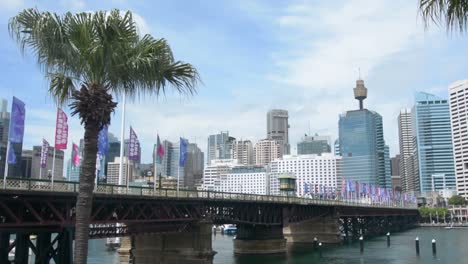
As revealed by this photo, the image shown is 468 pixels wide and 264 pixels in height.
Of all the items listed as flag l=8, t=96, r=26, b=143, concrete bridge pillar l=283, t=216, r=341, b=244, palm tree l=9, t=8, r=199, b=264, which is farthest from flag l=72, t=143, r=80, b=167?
concrete bridge pillar l=283, t=216, r=341, b=244

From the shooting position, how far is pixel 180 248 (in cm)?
6969

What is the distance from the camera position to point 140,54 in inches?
815

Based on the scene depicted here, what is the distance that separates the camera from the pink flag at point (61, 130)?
147 feet

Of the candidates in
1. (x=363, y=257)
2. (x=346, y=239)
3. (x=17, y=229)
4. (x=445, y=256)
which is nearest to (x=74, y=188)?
(x=17, y=229)

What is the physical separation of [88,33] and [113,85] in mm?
2447

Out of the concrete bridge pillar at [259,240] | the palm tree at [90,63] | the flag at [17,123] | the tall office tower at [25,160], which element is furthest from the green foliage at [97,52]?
the concrete bridge pillar at [259,240]

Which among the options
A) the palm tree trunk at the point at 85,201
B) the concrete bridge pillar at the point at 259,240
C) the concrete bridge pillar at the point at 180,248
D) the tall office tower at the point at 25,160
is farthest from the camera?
the concrete bridge pillar at the point at 259,240

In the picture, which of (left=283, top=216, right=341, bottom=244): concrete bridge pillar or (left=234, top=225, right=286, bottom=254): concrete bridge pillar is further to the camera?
(left=283, top=216, right=341, bottom=244): concrete bridge pillar

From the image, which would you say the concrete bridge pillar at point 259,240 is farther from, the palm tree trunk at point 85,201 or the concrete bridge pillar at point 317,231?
the palm tree trunk at point 85,201

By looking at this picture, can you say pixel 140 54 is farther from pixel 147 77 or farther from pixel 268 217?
pixel 268 217

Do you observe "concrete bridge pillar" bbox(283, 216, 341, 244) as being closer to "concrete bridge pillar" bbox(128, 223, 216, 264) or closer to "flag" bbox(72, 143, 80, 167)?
"concrete bridge pillar" bbox(128, 223, 216, 264)

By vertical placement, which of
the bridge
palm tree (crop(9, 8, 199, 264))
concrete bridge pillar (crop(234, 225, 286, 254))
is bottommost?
concrete bridge pillar (crop(234, 225, 286, 254))

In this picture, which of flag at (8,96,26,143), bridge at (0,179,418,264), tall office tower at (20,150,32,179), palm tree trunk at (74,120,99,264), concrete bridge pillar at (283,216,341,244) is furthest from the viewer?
concrete bridge pillar at (283,216,341,244)

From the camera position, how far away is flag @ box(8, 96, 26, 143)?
128 ft
